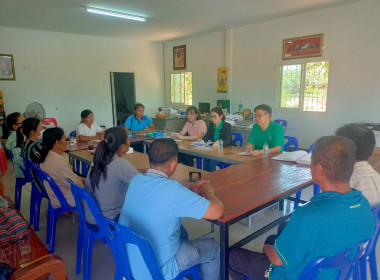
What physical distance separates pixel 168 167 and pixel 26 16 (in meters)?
5.63

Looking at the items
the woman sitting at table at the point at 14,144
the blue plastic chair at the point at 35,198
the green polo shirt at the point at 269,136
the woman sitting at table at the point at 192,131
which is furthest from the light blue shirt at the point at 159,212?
the woman sitting at table at the point at 192,131

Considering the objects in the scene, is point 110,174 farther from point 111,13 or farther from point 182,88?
point 182,88

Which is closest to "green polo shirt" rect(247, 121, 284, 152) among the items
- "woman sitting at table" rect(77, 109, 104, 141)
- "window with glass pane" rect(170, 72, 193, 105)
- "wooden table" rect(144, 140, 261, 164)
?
"wooden table" rect(144, 140, 261, 164)

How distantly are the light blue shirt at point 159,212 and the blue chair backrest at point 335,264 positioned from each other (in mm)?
486

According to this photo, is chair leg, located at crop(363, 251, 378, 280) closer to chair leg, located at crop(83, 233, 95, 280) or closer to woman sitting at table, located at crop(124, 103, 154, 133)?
chair leg, located at crop(83, 233, 95, 280)

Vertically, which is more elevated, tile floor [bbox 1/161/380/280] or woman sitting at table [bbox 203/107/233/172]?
woman sitting at table [bbox 203/107/233/172]

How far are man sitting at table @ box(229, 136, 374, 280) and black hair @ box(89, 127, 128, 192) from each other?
3.95ft

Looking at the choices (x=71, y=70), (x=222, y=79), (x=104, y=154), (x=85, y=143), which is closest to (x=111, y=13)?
(x=71, y=70)

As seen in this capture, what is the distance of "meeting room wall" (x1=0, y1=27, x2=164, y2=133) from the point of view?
6.27 m

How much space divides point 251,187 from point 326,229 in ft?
2.76

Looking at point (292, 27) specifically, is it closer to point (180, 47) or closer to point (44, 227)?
point (180, 47)

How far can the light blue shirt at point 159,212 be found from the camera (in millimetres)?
1246

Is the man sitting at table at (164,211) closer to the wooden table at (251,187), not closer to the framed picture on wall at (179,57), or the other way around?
the wooden table at (251,187)

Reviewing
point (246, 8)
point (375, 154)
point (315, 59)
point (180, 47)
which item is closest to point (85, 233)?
point (375, 154)
